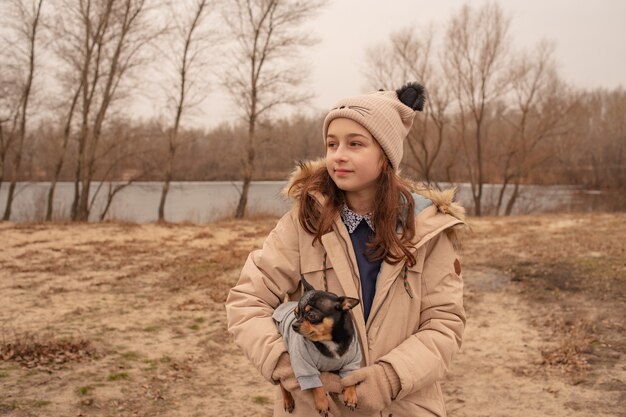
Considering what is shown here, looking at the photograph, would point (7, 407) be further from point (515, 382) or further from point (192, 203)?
point (192, 203)

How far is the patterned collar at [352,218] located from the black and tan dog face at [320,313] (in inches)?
13.4

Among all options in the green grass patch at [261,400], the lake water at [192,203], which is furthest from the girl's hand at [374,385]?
the lake water at [192,203]

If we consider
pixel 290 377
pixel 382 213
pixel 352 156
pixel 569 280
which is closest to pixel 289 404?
pixel 290 377

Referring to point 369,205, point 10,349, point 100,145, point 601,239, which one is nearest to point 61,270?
point 10,349

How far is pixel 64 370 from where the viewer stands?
520 centimetres

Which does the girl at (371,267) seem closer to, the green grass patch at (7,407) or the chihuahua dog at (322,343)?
the chihuahua dog at (322,343)

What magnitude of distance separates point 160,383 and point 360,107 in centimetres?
432

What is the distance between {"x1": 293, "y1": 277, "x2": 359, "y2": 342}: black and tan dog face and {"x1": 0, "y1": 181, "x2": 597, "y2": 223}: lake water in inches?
734

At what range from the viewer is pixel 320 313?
1.62 m

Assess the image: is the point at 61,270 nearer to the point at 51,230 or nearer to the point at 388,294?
the point at 51,230

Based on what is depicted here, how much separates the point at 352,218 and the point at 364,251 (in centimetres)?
14

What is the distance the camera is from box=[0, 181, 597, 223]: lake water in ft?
76.3

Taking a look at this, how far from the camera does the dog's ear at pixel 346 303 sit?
1.65 meters

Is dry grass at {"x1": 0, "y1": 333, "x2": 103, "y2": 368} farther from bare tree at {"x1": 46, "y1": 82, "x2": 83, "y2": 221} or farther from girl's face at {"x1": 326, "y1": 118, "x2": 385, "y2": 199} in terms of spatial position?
bare tree at {"x1": 46, "y1": 82, "x2": 83, "y2": 221}
